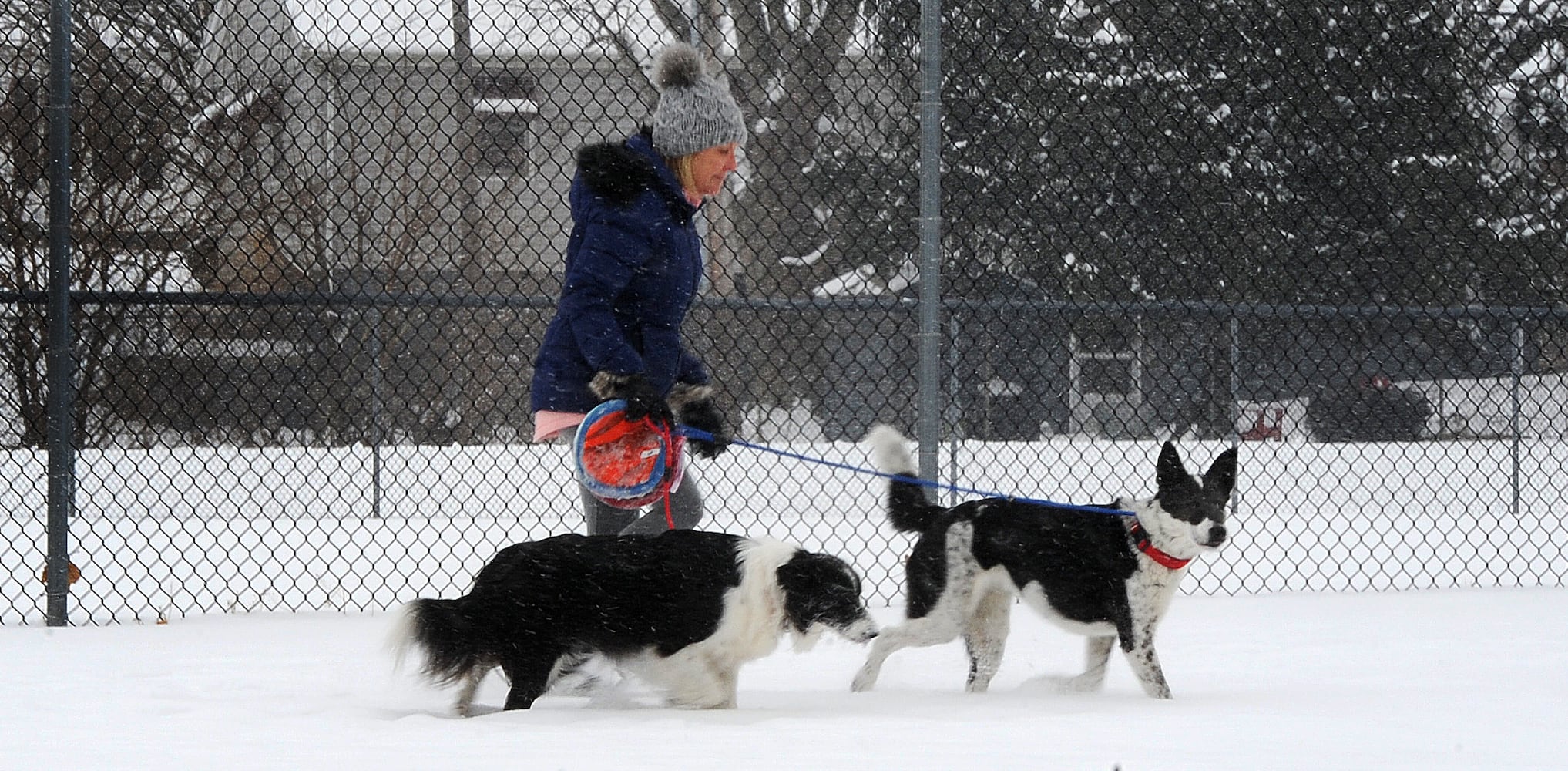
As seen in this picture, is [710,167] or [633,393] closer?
[633,393]

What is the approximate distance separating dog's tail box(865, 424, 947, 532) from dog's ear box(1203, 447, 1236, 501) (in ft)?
2.28

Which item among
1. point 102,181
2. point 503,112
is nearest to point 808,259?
point 503,112

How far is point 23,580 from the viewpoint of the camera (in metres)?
5.40

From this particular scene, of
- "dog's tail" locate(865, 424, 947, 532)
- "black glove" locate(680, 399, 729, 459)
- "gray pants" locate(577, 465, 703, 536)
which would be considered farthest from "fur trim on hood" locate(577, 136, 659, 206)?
"dog's tail" locate(865, 424, 947, 532)

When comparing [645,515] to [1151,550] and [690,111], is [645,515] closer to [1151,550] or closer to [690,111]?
[690,111]

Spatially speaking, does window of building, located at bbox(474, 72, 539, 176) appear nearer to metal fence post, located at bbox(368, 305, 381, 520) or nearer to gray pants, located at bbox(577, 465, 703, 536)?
metal fence post, located at bbox(368, 305, 381, 520)

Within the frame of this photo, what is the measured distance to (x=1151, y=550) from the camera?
3311mm

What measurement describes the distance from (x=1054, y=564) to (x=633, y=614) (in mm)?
1061

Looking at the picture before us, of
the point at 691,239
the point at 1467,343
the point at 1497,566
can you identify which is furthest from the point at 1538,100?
the point at 691,239

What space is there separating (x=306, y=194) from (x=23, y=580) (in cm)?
222

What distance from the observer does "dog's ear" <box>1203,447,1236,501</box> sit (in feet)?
11.0

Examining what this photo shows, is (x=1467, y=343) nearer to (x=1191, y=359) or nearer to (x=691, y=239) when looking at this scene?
(x=1191, y=359)

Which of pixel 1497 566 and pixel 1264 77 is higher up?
pixel 1264 77

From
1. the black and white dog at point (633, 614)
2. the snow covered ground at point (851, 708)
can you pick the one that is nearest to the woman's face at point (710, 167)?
the black and white dog at point (633, 614)
